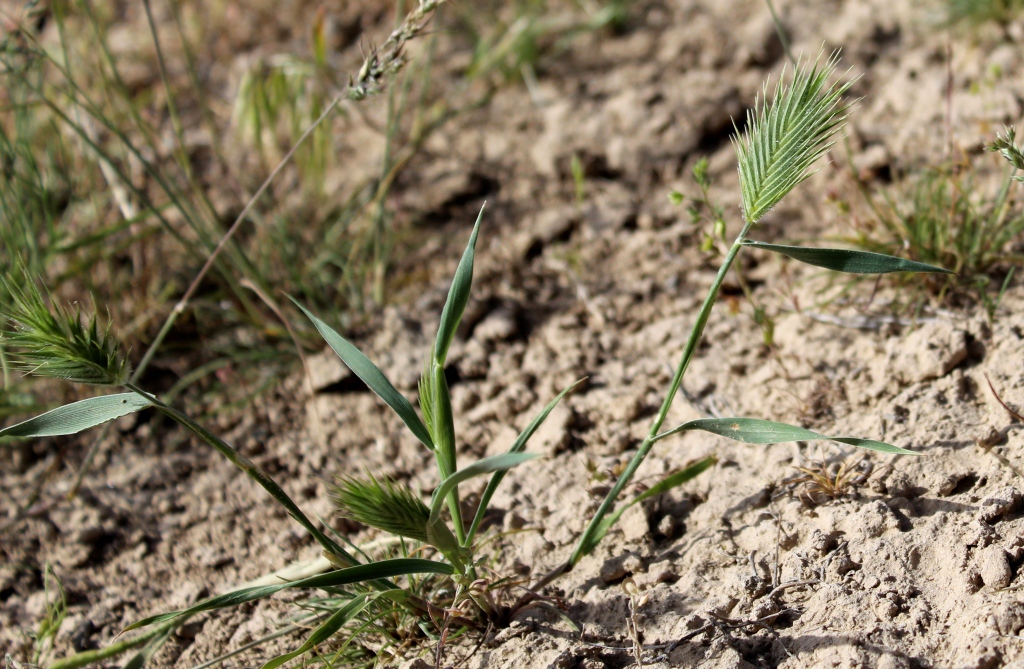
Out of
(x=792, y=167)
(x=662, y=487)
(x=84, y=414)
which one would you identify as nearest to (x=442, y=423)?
(x=662, y=487)

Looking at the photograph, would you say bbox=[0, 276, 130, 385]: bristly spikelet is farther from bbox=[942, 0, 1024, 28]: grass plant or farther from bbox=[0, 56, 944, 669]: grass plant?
bbox=[942, 0, 1024, 28]: grass plant

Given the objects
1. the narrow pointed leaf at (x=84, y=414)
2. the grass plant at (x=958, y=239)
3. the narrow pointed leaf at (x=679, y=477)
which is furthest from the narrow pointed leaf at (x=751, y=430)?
the narrow pointed leaf at (x=84, y=414)

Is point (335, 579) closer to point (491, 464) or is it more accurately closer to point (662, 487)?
point (491, 464)

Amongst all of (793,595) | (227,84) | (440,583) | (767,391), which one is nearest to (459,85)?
(227,84)

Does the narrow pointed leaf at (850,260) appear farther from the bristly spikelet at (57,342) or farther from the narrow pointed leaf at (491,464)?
the bristly spikelet at (57,342)

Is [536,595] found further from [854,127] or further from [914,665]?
[854,127]

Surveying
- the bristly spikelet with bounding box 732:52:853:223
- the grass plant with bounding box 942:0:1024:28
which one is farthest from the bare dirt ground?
the bristly spikelet with bounding box 732:52:853:223
